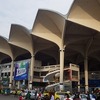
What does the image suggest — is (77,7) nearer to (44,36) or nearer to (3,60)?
(44,36)

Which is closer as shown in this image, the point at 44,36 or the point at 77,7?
the point at 77,7

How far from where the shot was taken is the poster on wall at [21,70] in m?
57.5

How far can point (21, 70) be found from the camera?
2312 inches

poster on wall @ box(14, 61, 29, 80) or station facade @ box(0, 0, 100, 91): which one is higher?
station facade @ box(0, 0, 100, 91)

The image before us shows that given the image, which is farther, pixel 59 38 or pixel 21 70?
pixel 21 70

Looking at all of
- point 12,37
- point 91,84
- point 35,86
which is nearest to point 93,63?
point 91,84

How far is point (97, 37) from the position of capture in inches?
1932

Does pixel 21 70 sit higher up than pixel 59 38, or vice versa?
pixel 59 38

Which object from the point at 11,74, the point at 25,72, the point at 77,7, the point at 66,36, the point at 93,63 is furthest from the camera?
the point at 93,63

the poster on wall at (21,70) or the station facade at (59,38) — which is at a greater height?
the station facade at (59,38)

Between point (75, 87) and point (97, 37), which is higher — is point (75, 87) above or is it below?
below

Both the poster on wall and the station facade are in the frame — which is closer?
the station facade

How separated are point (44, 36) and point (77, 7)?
12752 millimetres

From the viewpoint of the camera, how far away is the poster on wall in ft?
189
